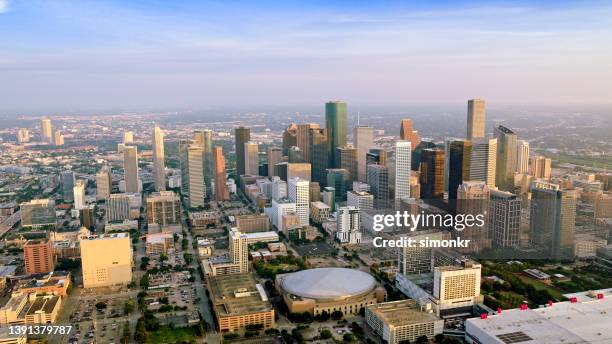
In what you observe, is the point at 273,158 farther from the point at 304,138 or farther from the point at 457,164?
the point at 457,164

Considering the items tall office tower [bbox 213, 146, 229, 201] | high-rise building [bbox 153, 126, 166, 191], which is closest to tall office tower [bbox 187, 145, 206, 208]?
tall office tower [bbox 213, 146, 229, 201]

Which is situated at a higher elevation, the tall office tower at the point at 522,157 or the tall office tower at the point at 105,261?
the tall office tower at the point at 522,157

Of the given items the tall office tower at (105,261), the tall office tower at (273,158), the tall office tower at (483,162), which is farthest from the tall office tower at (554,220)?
the tall office tower at (273,158)

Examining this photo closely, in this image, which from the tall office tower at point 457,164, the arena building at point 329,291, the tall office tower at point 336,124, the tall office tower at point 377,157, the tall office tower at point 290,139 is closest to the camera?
the arena building at point 329,291

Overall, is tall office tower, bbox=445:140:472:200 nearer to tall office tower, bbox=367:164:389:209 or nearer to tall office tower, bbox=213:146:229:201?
tall office tower, bbox=367:164:389:209

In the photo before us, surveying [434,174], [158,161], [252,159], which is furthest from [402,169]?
[158,161]

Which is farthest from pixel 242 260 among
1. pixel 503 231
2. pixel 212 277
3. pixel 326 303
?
pixel 503 231

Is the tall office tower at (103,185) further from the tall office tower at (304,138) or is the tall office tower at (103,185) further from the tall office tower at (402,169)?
the tall office tower at (402,169)
